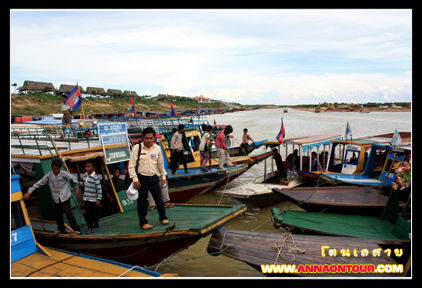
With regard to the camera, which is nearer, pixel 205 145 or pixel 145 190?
pixel 145 190

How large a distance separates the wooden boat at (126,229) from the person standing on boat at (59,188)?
8.4 inches

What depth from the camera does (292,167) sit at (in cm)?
1110

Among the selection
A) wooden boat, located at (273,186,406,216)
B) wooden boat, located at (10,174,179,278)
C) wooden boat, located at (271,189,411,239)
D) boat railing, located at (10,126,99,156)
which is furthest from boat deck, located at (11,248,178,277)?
wooden boat, located at (273,186,406,216)

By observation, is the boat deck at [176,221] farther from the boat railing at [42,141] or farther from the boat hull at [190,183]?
the boat hull at [190,183]

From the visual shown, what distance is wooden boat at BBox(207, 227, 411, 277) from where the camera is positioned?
4.06m

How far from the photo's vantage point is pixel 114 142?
265 inches

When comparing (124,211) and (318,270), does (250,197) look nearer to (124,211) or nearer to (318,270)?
(124,211)

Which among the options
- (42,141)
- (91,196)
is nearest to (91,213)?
(91,196)

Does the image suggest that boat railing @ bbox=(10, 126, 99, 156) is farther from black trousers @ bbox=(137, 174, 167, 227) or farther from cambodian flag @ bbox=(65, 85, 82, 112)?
cambodian flag @ bbox=(65, 85, 82, 112)

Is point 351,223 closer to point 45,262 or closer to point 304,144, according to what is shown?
point 304,144

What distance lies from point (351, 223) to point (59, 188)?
248 inches

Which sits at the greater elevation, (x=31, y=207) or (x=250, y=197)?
(x=31, y=207)
